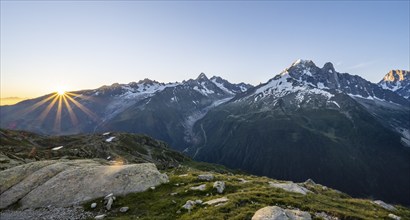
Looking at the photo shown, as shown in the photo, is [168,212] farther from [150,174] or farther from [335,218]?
[335,218]

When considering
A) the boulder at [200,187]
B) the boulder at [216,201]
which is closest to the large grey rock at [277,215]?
the boulder at [216,201]

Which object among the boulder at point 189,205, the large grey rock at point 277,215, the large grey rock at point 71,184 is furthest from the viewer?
the large grey rock at point 71,184

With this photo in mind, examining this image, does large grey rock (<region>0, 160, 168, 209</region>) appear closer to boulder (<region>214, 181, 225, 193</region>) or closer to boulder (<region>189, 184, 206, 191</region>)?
boulder (<region>189, 184, 206, 191</region>)

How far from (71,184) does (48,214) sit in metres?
7.24

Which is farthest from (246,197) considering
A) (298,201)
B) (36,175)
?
(36,175)

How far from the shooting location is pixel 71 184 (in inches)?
1735

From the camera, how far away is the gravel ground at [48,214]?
1396 inches

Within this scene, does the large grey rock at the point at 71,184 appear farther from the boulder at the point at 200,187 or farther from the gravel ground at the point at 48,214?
the boulder at the point at 200,187

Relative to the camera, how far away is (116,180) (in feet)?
143

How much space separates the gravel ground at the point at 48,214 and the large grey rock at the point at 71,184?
1.59 metres

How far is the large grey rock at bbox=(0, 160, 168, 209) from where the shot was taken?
41344 millimetres

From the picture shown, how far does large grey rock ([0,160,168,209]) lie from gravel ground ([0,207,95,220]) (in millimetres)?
1592

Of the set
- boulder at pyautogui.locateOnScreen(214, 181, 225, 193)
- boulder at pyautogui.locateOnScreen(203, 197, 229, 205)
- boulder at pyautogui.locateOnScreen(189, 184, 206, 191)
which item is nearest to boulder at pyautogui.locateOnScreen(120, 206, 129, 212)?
boulder at pyautogui.locateOnScreen(189, 184, 206, 191)

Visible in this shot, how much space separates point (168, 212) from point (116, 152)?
160m
